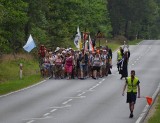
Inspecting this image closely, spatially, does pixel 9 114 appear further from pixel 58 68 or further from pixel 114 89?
pixel 58 68

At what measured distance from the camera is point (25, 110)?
69.3ft

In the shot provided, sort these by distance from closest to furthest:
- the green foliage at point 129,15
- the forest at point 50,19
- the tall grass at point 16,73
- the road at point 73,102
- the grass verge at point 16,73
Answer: the road at point 73,102
the grass verge at point 16,73
the tall grass at point 16,73
the forest at point 50,19
the green foliage at point 129,15

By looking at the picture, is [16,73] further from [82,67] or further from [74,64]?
[82,67]

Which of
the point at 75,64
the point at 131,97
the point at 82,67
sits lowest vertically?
the point at 131,97

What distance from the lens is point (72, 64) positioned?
1298 inches

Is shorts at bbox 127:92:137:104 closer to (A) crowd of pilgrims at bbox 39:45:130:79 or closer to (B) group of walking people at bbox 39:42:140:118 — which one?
(B) group of walking people at bbox 39:42:140:118

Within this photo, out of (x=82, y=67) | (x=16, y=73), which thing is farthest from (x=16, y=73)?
(x=82, y=67)

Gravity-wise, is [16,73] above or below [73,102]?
above

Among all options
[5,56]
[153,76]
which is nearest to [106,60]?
[153,76]

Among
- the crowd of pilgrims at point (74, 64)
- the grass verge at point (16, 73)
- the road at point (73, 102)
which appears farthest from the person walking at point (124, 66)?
the grass verge at point (16, 73)

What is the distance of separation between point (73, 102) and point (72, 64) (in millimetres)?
9853

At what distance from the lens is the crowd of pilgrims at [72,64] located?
33.1m

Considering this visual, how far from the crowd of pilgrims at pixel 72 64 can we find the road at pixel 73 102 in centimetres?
92

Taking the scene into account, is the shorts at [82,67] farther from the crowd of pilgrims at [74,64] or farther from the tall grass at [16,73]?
the tall grass at [16,73]
